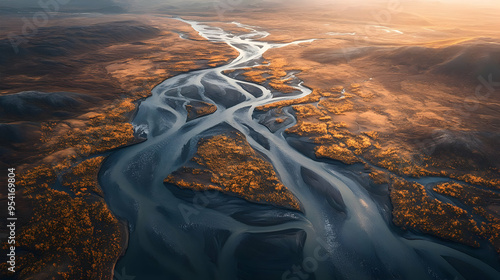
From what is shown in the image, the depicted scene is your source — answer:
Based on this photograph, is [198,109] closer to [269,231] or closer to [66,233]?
[66,233]

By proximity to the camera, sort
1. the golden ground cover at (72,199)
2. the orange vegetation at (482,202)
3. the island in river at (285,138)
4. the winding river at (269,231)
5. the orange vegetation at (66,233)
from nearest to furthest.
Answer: the orange vegetation at (66,233)
the golden ground cover at (72,199)
the winding river at (269,231)
the orange vegetation at (482,202)
the island in river at (285,138)

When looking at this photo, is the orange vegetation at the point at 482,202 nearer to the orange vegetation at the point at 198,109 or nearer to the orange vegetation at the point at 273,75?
the orange vegetation at the point at 273,75

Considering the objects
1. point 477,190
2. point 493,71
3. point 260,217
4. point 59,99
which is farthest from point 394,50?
point 59,99

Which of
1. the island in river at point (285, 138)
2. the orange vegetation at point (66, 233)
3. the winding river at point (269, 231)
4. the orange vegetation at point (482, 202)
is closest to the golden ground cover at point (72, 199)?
the orange vegetation at point (66, 233)

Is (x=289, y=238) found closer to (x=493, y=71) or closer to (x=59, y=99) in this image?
(x=59, y=99)

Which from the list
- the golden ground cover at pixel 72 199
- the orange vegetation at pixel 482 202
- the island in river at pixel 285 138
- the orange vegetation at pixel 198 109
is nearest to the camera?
the golden ground cover at pixel 72 199
